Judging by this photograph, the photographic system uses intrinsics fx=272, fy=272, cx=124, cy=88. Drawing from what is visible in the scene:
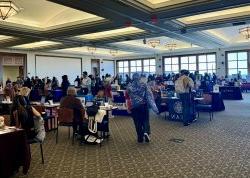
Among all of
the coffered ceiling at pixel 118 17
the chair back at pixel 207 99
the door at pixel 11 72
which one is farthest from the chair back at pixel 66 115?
the door at pixel 11 72

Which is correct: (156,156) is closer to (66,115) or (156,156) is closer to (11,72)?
(66,115)

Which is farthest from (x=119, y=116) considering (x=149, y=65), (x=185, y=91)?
(x=149, y=65)

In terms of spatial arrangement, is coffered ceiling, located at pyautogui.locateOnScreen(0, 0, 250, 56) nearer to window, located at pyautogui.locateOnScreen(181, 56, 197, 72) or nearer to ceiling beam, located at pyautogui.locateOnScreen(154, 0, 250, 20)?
ceiling beam, located at pyautogui.locateOnScreen(154, 0, 250, 20)

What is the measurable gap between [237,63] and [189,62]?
353cm

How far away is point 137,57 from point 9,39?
1291 centimetres

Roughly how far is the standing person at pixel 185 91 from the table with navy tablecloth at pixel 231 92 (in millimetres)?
7599

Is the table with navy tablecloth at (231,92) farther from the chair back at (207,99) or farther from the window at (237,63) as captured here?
the chair back at (207,99)

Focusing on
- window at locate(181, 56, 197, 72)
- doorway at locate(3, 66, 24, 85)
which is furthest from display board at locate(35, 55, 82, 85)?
window at locate(181, 56, 197, 72)

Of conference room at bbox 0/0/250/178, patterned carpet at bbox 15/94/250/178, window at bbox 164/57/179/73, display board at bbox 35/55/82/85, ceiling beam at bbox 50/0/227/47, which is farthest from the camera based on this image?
window at bbox 164/57/179/73

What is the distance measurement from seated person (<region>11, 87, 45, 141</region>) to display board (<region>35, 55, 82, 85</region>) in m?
14.3

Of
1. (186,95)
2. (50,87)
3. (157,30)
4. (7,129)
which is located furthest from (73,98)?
(50,87)

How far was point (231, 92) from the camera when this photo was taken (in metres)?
14.4

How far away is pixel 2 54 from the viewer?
51.9ft

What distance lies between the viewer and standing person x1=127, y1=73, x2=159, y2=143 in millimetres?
5684
